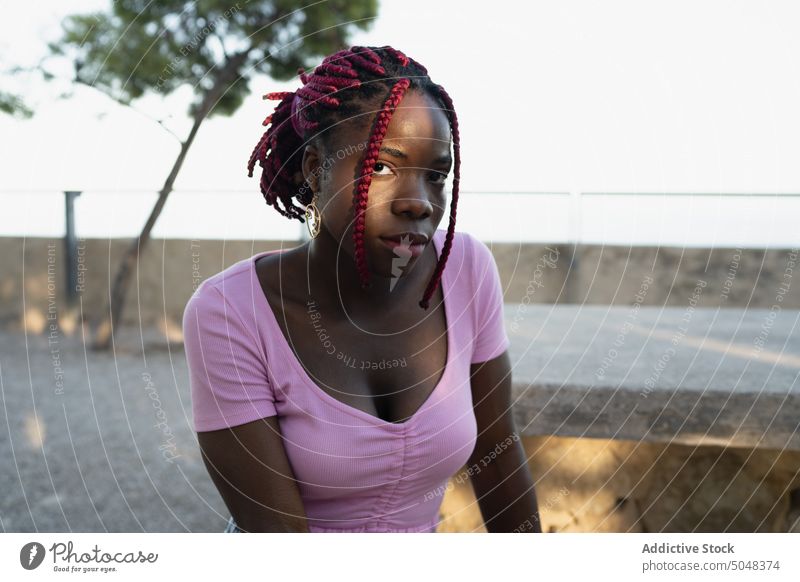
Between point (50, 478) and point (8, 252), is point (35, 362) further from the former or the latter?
point (50, 478)

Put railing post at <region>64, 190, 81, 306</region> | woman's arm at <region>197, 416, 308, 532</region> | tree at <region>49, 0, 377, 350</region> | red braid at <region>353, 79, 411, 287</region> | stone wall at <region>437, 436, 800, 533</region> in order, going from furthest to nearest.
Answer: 1. railing post at <region>64, 190, 81, 306</region>
2. tree at <region>49, 0, 377, 350</region>
3. stone wall at <region>437, 436, 800, 533</region>
4. woman's arm at <region>197, 416, 308, 532</region>
5. red braid at <region>353, 79, 411, 287</region>

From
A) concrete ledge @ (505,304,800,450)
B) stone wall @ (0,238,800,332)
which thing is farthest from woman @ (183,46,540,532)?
stone wall @ (0,238,800,332)

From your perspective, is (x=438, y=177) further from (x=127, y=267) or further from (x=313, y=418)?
(x=127, y=267)

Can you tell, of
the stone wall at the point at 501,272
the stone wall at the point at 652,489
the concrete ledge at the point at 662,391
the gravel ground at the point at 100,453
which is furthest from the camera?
the stone wall at the point at 501,272

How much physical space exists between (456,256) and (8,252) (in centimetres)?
465

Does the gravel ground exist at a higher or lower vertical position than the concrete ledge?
lower

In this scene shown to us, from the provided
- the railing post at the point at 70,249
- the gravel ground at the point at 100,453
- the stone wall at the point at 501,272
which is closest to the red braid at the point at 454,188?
the gravel ground at the point at 100,453

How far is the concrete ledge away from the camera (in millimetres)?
1221

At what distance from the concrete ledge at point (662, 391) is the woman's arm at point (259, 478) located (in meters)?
0.52

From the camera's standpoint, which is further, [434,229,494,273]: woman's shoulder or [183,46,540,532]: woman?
[434,229,494,273]: woman's shoulder

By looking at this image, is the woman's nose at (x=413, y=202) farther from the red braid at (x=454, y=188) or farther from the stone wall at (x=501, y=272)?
the stone wall at (x=501, y=272)

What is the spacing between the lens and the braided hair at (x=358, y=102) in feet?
2.52

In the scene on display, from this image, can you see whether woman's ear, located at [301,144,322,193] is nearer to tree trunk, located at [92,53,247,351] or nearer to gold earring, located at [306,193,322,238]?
gold earring, located at [306,193,322,238]
